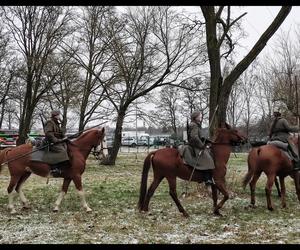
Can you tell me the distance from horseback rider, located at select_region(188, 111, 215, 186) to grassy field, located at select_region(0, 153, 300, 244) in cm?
103

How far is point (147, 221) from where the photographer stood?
9664 millimetres

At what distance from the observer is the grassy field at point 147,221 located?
8.13m

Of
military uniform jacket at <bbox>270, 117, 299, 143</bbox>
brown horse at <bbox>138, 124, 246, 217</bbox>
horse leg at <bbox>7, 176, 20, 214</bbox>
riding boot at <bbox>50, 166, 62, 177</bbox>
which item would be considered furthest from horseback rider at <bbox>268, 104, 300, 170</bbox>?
horse leg at <bbox>7, 176, 20, 214</bbox>

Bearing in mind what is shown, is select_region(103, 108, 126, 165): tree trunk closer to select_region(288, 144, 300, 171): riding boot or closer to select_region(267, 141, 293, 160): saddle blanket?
select_region(267, 141, 293, 160): saddle blanket

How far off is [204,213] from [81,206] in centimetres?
316

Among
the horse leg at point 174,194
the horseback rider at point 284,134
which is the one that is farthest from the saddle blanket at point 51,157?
the horseback rider at point 284,134

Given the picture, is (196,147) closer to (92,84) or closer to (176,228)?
(176,228)

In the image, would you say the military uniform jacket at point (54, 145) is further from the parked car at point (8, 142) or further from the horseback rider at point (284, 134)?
the parked car at point (8, 142)

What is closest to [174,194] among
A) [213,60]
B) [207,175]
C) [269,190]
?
[207,175]

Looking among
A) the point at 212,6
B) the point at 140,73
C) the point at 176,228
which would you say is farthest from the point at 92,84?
the point at 176,228

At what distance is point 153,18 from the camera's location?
27.9m

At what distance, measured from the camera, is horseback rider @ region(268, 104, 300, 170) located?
11969mm

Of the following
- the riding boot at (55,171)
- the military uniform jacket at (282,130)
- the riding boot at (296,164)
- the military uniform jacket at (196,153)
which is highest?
the military uniform jacket at (282,130)
